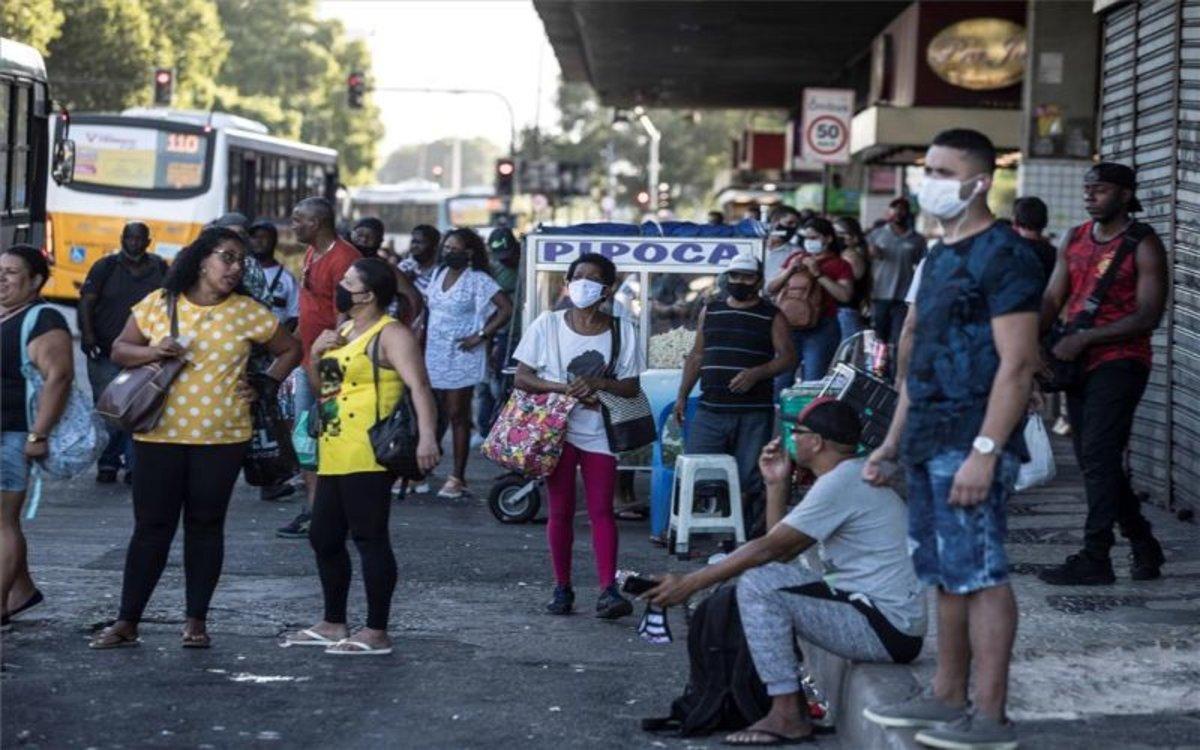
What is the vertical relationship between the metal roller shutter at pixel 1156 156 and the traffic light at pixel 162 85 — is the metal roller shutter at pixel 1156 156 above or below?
below

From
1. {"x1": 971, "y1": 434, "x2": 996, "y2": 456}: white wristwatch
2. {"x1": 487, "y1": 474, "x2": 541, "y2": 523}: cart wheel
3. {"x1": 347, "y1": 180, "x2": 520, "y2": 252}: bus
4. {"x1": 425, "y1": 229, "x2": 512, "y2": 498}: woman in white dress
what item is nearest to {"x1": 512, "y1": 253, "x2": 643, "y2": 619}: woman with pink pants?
{"x1": 487, "y1": 474, "x2": 541, "y2": 523}: cart wheel

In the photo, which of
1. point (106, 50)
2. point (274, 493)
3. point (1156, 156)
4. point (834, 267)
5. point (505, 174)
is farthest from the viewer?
point (106, 50)

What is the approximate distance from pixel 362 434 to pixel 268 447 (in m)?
0.84

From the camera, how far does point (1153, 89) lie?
12.4 metres

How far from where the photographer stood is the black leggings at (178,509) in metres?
8.34

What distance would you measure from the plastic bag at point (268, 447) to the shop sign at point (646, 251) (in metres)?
3.88

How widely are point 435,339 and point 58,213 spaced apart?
1780 centimetres

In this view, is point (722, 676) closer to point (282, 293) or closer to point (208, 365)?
point (208, 365)

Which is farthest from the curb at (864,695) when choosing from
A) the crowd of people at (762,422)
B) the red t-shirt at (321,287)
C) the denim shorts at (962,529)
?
the red t-shirt at (321,287)

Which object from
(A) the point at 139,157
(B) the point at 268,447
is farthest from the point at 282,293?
(A) the point at 139,157

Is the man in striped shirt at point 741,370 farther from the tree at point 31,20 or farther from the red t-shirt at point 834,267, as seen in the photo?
the tree at point 31,20

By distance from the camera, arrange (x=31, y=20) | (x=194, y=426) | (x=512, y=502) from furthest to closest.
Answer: (x=31, y=20) < (x=512, y=502) < (x=194, y=426)

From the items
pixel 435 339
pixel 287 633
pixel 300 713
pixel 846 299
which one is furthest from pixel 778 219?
pixel 300 713

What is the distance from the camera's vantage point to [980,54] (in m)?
26.0
